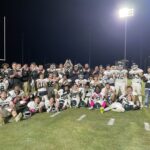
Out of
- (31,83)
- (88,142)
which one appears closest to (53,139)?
(88,142)

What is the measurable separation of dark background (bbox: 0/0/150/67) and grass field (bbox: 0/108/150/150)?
20.6m

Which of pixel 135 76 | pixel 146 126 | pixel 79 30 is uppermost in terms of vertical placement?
pixel 79 30

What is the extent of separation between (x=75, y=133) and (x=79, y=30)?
27298mm

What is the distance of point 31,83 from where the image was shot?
793 inches

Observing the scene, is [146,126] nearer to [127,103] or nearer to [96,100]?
[127,103]

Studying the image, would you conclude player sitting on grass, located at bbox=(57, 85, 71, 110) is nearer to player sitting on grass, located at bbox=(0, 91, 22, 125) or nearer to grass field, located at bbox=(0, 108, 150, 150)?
grass field, located at bbox=(0, 108, 150, 150)

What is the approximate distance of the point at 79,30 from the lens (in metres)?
38.1

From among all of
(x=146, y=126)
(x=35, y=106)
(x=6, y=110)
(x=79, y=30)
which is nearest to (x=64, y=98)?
(x=35, y=106)

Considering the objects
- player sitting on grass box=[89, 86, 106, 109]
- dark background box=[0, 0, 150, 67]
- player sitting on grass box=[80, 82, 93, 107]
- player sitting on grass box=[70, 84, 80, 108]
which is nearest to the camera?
player sitting on grass box=[89, 86, 106, 109]

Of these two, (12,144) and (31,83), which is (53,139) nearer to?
(12,144)

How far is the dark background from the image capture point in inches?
1396

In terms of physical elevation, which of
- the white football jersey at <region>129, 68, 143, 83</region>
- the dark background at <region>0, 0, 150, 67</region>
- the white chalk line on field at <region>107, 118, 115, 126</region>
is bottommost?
the white chalk line on field at <region>107, 118, 115, 126</region>

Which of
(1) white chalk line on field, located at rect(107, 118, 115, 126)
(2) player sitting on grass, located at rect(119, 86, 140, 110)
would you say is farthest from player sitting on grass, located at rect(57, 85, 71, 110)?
(1) white chalk line on field, located at rect(107, 118, 115, 126)

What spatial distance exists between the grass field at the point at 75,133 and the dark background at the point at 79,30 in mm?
20614
